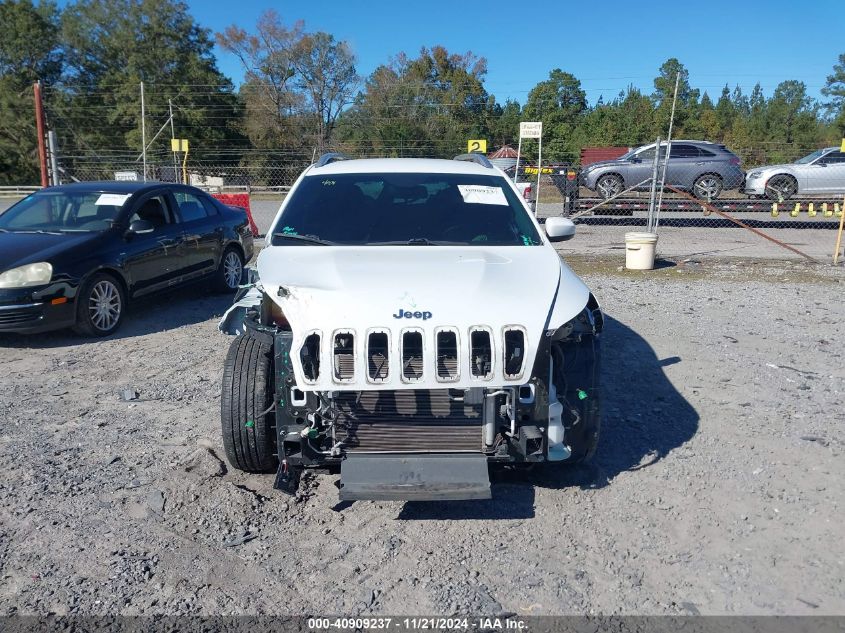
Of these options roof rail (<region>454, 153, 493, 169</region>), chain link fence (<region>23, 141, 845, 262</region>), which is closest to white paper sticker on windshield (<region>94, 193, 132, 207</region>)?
roof rail (<region>454, 153, 493, 169</region>)

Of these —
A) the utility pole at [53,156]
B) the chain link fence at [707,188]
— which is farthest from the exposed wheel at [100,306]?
the chain link fence at [707,188]

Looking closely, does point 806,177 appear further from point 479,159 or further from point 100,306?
point 100,306

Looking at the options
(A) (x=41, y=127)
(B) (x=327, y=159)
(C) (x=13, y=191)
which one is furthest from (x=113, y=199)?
(C) (x=13, y=191)

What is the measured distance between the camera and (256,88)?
33.5 meters

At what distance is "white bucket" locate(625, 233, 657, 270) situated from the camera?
1116cm

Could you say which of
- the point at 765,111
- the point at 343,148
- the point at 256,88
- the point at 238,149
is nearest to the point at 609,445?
the point at 343,148

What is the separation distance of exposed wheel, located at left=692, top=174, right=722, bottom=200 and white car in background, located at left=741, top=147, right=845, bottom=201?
105 cm

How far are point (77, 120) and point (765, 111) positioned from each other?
A: 63.4 metres

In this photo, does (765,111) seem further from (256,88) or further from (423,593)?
(423,593)

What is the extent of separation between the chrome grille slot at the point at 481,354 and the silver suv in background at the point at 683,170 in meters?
15.5

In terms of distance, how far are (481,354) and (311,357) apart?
31.9 inches

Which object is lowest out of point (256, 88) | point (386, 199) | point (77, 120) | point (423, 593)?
point (423, 593)

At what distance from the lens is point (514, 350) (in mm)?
3316

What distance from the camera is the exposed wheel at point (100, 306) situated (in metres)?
6.85
